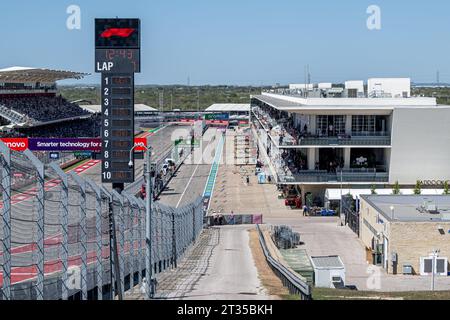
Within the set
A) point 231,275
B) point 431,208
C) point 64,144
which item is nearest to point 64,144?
point 64,144

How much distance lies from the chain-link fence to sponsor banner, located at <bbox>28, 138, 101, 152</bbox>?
52469mm

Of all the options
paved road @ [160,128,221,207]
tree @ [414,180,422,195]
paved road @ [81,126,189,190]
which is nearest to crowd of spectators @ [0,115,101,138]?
paved road @ [81,126,189,190]

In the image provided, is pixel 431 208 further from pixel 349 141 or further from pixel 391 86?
pixel 391 86

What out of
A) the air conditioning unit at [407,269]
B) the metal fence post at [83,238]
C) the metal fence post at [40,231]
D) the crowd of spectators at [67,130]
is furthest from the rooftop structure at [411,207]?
the crowd of spectators at [67,130]

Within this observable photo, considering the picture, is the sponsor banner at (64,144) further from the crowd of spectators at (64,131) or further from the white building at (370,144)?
the white building at (370,144)

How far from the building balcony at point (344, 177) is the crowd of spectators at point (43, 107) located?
142ft

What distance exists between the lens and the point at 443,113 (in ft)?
161

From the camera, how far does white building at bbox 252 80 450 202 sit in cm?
4925

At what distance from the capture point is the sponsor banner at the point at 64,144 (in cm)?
6881

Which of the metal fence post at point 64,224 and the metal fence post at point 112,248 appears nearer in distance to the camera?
the metal fence post at point 64,224

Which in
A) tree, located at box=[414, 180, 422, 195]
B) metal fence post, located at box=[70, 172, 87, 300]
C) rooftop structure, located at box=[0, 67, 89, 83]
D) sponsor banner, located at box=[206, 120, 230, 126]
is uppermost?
rooftop structure, located at box=[0, 67, 89, 83]

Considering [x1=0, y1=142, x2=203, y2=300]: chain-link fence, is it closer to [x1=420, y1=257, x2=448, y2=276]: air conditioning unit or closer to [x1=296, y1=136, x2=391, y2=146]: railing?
[x1=420, y1=257, x2=448, y2=276]: air conditioning unit
